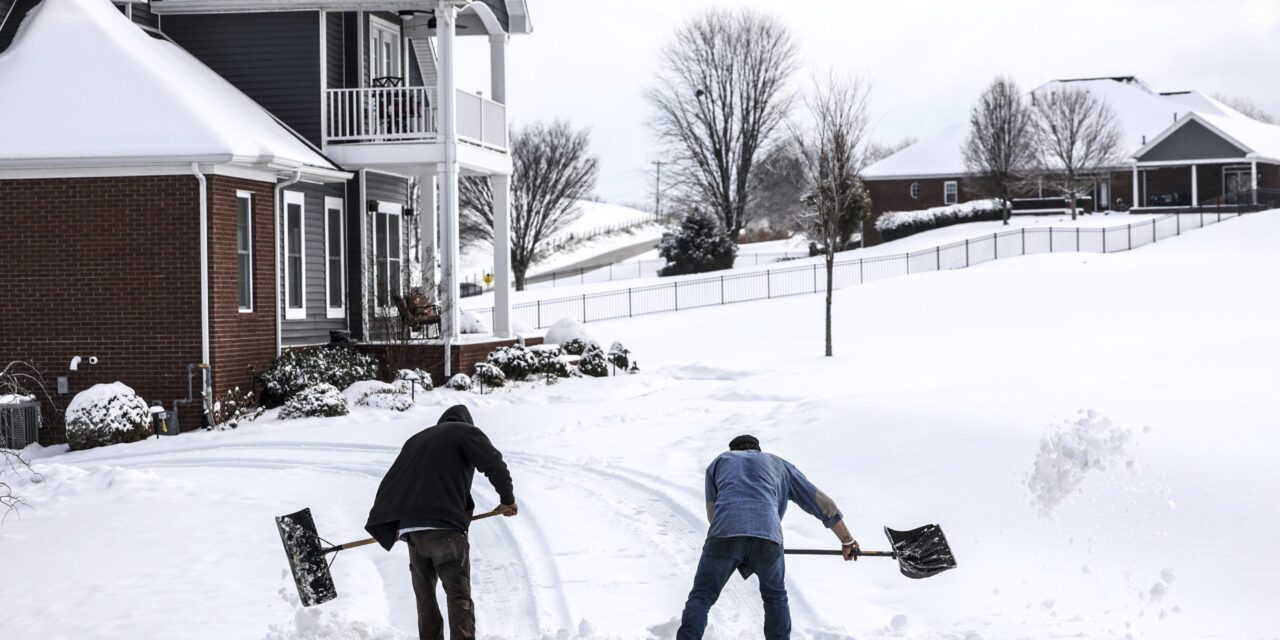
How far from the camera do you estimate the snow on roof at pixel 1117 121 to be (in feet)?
218

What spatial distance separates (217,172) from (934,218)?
146ft

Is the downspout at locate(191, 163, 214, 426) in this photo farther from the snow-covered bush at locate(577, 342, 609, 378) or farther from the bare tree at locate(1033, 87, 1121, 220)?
the bare tree at locate(1033, 87, 1121, 220)

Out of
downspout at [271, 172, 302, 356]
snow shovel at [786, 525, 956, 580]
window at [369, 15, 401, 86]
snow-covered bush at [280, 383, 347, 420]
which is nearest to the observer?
snow shovel at [786, 525, 956, 580]

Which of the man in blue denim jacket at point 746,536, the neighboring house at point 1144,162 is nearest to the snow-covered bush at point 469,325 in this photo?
the man in blue denim jacket at point 746,536

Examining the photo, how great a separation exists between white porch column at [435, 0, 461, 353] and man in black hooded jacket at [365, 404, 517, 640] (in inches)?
603

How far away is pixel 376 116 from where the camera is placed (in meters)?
23.7

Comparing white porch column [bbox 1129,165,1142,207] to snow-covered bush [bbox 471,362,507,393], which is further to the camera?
white porch column [bbox 1129,165,1142,207]

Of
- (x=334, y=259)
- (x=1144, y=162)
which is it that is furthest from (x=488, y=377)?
(x=1144, y=162)

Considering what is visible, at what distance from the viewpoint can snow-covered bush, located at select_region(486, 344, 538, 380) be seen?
23594mm

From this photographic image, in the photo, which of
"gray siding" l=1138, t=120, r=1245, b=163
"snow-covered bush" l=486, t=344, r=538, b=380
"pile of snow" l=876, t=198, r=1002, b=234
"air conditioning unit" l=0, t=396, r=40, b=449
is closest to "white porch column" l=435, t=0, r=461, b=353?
"snow-covered bush" l=486, t=344, r=538, b=380

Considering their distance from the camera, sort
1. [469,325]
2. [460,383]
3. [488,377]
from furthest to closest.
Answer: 1. [469,325]
2. [488,377]
3. [460,383]

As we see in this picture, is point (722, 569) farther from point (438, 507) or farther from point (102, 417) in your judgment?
point (102, 417)

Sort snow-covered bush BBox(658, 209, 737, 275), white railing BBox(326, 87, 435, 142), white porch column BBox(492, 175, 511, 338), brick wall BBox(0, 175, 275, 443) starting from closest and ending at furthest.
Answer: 1. brick wall BBox(0, 175, 275, 443)
2. white railing BBox(326, 87, 435, 142)
3. white porch column BBox(492, 175, 511, 338)
4. snow-covered bush BBox(658, 209, 737, 275)

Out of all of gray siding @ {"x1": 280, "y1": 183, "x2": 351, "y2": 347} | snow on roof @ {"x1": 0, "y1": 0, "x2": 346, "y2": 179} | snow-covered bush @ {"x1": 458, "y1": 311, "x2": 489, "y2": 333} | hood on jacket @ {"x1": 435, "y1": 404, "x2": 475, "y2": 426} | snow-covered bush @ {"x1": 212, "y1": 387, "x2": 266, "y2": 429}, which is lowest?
snow-covered bush @ {"x1": 212, "y1": 387, "x2": 266, "y2": 429}
